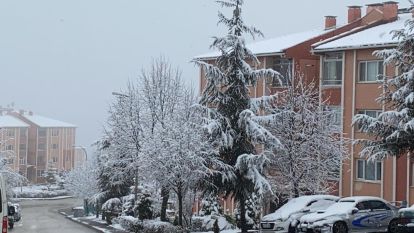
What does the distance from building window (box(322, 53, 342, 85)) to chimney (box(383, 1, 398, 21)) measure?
573cm

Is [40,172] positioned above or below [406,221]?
below

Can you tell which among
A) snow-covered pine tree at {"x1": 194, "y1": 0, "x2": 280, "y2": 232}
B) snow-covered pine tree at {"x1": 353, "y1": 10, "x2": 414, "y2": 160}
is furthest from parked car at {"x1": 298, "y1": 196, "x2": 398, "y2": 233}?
snow-covered pine tree at {"x1": 194, "y1": 0, "x2": 280, "y2": 232}

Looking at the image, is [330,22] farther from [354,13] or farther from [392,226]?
[392,226]

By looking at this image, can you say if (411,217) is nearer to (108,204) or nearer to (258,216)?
(258,216)

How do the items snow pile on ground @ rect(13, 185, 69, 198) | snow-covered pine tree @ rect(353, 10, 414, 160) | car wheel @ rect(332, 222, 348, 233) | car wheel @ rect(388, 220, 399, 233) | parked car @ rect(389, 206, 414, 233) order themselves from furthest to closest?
snow pile on ground @ rect(13, 185, 69, 198) → car wheel @ rect(388, 220, 399, 233) → car wheel @ rect(332, 222, 348, 233) → snow-covered pine tree @ rect(353, 10, 414, 160) → parked car @ rect(389, 206, 414, 233)

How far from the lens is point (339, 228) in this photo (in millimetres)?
23172

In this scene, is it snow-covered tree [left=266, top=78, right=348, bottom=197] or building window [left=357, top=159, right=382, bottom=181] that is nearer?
snow-covered tree [left=266, top=78, right=348, bottom=197]

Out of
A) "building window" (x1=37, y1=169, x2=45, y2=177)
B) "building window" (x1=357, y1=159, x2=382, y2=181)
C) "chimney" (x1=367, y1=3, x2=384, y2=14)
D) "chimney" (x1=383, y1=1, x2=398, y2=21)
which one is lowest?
"building window" (x1=37, y1=169, x2=45, y2=177)

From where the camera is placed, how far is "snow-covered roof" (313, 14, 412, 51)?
3825 cm

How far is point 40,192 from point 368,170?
81788mm

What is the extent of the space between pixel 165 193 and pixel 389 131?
12823 mm

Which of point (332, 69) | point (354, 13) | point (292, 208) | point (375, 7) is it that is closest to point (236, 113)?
point (292, 208)

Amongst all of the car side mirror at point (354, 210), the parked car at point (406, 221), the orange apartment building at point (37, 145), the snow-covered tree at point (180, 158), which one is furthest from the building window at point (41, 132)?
the parked car at point (406, 221)

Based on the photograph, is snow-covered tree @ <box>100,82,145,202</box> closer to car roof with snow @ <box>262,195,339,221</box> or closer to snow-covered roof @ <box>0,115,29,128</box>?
car roof with snow @ <box>262,195,339,221</box>
